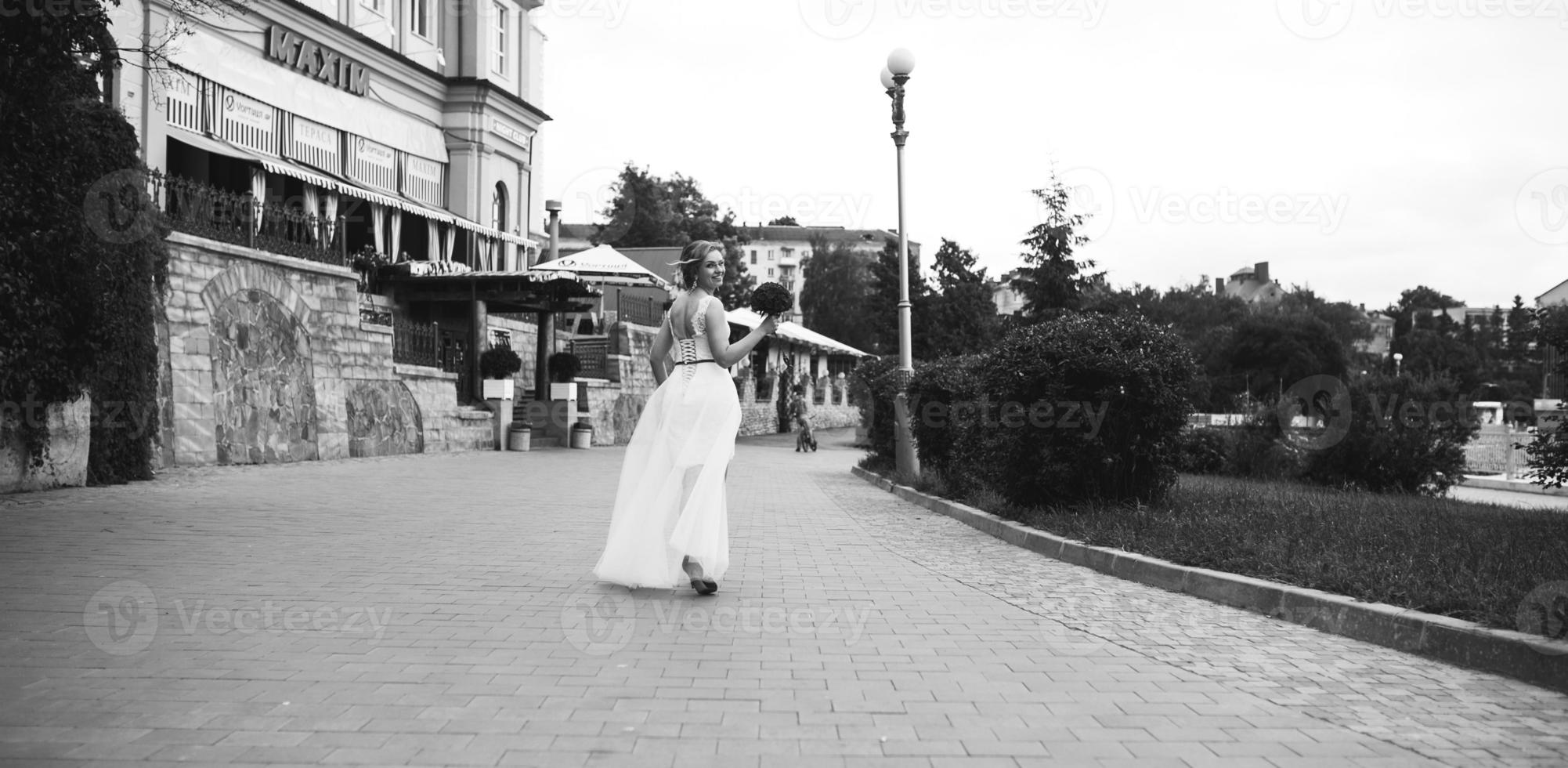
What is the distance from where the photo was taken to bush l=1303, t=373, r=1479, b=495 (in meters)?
14.9

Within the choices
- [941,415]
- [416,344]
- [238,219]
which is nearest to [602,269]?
[416,344]

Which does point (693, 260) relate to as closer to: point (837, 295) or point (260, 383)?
point (260, 383)

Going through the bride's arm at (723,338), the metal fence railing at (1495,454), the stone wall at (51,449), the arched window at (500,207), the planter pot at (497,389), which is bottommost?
the metal fence railing at (1495,454)

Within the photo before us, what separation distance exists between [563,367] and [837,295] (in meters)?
65.3

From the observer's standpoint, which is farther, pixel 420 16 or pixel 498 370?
pixel 420 16

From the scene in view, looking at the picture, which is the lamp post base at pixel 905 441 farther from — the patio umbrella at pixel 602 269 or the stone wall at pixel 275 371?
the patio umbrella at pixel 602 269

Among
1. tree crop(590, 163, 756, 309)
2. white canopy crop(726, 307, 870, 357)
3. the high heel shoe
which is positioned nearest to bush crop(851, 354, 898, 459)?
the high heel shoe

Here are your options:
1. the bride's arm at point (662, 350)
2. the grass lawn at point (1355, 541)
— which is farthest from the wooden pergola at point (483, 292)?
the bride's arm at point (662, 350)

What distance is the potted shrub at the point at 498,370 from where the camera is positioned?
23.8 meters

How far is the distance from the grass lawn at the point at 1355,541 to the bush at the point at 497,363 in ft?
47.4

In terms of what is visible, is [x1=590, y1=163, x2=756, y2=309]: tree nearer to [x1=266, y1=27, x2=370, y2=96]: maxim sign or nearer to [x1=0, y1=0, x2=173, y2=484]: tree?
[x1=266, y1=27, x2=370, y2=96]: maxim sign

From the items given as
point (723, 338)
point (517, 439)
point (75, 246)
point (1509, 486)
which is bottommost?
point (1509, 486)

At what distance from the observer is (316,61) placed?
2495 centimetres

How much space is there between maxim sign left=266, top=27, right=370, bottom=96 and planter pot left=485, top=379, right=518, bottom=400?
8.18m
